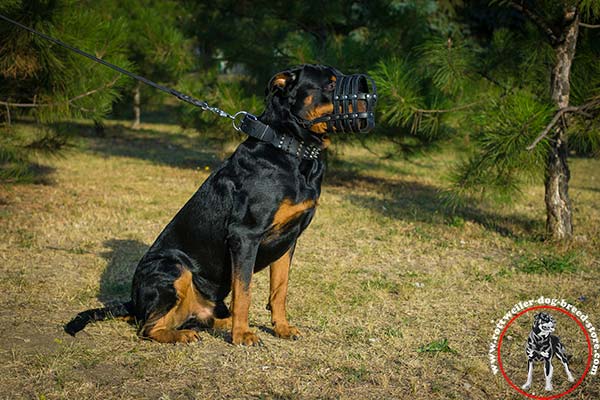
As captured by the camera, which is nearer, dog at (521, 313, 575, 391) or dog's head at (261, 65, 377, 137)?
dog at (521, 313, 575, 391)

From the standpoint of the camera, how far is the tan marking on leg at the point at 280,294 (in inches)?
146

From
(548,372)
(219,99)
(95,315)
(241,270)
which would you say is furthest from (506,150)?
(219,99)

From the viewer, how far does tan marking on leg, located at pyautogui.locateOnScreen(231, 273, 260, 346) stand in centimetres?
338

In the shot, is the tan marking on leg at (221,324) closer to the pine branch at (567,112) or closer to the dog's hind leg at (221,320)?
the dog's hind leg at (221,320)

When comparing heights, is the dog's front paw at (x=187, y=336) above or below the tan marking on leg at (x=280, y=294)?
below

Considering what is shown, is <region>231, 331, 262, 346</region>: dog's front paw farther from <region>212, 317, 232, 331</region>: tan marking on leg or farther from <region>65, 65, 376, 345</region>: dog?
<region>212, 317, 232, 331</region>: tan marking on leg

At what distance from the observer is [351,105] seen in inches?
132

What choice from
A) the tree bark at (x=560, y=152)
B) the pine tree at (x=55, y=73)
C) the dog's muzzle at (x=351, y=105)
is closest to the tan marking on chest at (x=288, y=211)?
the dog's muzzle at (x=351, y=105)

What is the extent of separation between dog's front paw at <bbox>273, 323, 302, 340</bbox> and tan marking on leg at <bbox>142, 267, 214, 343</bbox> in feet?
1.58

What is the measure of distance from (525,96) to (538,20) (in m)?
0.98

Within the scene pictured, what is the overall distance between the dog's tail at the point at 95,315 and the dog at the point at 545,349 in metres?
2.36

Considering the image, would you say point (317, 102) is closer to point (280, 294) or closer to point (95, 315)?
point (280, 294)

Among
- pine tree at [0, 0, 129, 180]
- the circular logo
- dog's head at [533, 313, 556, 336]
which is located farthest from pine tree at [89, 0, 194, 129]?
dog's head at [533, 313, 556, 336]

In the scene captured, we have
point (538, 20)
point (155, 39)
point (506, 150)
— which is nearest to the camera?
point (506, 150)
